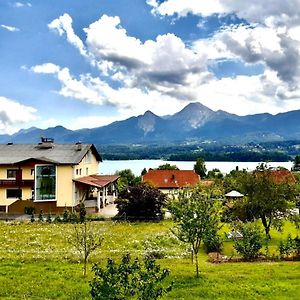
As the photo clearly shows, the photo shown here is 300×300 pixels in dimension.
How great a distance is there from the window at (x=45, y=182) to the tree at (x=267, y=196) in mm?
22287

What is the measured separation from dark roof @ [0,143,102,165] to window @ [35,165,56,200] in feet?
3.55

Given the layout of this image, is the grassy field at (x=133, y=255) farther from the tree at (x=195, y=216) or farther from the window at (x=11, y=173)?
the window at (x=11, y=173)

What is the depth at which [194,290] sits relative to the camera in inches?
660

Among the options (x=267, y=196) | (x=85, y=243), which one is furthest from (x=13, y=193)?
(x=85, y=243)

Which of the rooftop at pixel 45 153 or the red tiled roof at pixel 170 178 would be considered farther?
the red tiled roof at pixel 170 178

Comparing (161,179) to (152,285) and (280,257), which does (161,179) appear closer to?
(280,257)

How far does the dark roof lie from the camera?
46725 millimetres

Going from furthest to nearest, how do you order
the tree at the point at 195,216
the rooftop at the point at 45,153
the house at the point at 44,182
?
the rooftop at the point at 45,153 → the house at the point at 44,182 → the tree at the point at 195,216

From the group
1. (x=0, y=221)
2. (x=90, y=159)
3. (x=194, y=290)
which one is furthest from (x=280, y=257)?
(x=90, y=159)

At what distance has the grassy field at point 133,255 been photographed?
651 inches

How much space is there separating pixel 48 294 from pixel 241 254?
1080cm

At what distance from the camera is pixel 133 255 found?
22812 millimetres

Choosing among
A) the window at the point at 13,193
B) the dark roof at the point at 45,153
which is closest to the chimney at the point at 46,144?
the dark roof at the point at 45,153

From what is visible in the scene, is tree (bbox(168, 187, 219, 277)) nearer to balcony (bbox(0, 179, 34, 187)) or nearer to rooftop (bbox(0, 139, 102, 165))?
rooftop (bbox(0, 139, 102, 165))
